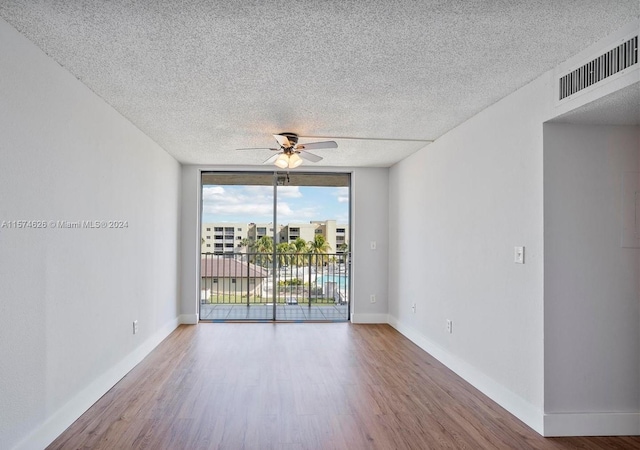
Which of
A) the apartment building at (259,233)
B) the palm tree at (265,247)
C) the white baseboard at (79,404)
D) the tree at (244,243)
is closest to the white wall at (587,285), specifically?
the white baseboard at (79,404)

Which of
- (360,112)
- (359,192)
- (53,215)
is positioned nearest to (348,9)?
(360,112)

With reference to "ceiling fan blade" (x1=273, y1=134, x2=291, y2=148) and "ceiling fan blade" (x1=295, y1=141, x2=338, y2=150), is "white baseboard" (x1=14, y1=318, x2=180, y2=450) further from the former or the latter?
"ceiling fan blade" (x1=295, y1=141, x2=338, y2=150)

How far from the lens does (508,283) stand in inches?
127

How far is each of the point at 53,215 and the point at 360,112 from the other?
242 centimetres

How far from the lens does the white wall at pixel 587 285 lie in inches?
109

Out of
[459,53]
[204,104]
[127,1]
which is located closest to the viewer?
[127,1]

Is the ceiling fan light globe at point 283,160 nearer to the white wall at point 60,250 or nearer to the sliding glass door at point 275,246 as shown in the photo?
the white wall at point 60,250

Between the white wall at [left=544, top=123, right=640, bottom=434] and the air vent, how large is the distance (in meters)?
0.32

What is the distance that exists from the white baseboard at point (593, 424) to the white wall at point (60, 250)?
122 inches

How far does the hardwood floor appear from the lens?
8.73ft

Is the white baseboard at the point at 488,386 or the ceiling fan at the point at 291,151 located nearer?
the white baseboard at the point at 488,386

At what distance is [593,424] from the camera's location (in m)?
2.77

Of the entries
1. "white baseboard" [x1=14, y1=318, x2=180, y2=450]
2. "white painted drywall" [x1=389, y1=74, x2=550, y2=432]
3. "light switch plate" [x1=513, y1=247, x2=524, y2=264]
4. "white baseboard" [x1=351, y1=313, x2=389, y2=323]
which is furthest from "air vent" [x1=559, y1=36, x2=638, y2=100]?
"white baseboard" [x1=351, y1=313, x2=389, y2=323]

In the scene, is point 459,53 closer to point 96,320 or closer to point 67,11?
point 67,11
